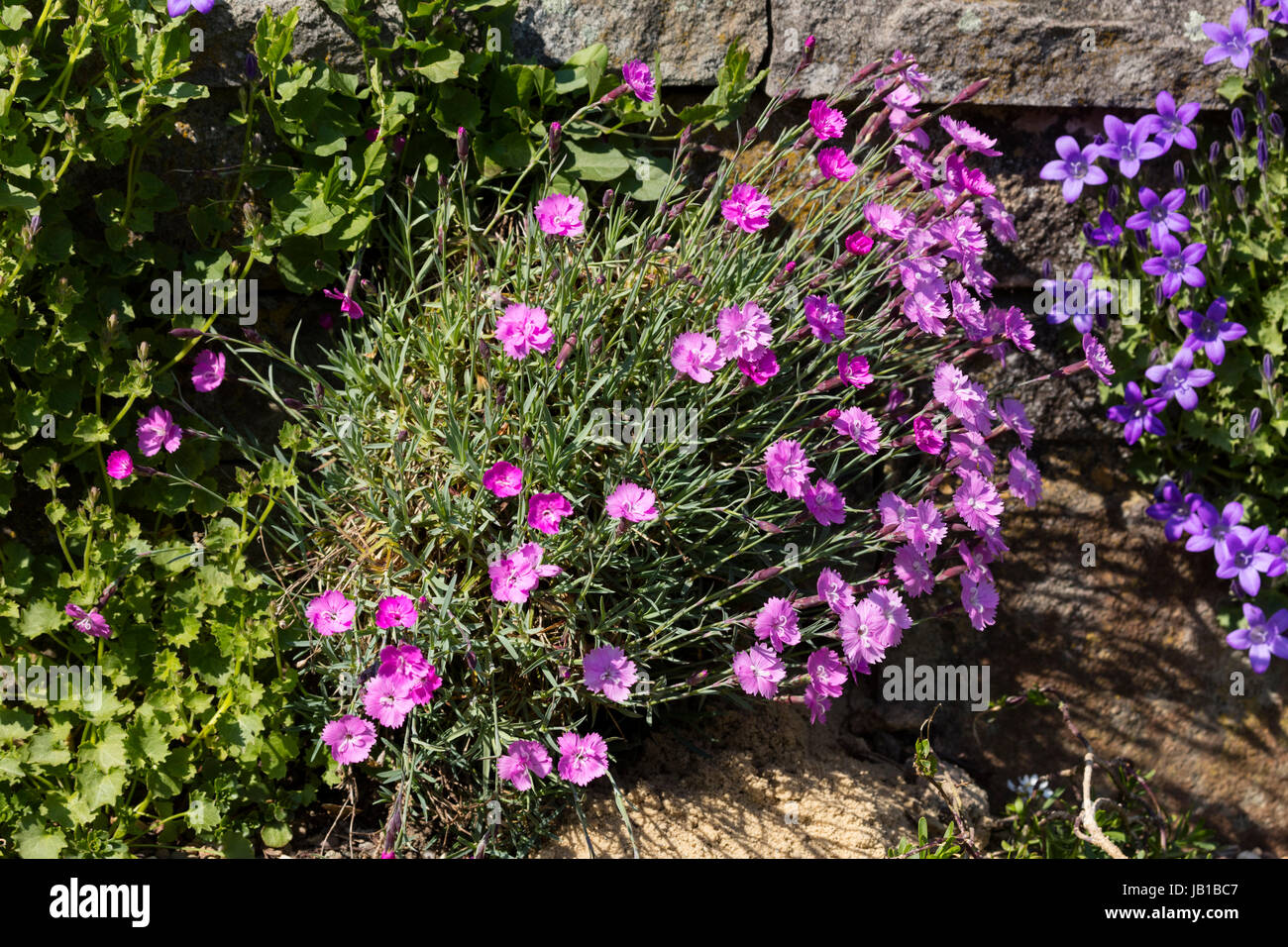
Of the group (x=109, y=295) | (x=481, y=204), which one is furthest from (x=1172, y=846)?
(x=109, y=295)

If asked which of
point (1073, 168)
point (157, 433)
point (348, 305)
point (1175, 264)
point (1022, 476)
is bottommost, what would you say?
point (1022, 476)

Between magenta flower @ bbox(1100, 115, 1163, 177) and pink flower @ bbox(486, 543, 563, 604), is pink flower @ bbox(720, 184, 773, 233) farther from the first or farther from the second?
magenta flower @ bbox(1100, 115, 1163, 177)

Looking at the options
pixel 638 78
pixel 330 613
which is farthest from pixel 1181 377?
pixel 330 613

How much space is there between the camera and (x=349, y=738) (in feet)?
6.97

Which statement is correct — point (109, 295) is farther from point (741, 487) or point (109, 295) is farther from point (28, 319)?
point (741, 487)

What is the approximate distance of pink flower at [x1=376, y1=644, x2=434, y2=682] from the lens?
81.6 inches

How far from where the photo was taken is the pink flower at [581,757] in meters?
2.12

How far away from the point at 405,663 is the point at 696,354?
0.79m

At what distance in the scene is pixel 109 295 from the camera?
243 centimetres

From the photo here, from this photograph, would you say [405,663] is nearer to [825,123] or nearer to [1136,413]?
[825,123]

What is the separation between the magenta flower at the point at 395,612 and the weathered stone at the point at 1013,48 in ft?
5.04

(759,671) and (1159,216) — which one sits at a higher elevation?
(1159,216)

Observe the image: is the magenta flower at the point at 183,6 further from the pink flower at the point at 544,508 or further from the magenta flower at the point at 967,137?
the magenta flower at the point at 967,137

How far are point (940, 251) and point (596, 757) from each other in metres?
1.29
